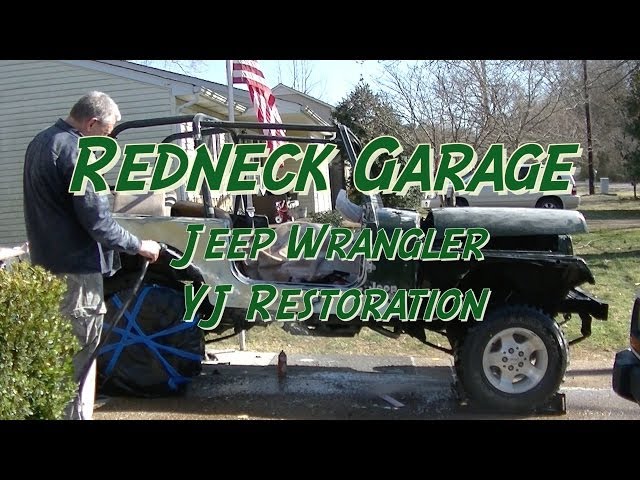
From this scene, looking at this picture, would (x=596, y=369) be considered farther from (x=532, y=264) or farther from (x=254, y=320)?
(x=254, y=320)

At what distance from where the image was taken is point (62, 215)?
3.82 metres

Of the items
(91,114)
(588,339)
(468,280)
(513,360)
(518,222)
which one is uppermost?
(91,114)

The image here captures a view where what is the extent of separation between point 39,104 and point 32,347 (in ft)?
39.3

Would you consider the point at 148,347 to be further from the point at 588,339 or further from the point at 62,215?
the point at 588,339

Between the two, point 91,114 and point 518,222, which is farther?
point 518,222

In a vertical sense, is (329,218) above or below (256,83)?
below

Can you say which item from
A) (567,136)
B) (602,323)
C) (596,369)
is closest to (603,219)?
(567,136)

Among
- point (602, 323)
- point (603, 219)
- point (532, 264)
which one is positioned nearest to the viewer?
point (532, 264)

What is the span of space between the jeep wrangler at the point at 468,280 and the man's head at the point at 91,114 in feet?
4.05

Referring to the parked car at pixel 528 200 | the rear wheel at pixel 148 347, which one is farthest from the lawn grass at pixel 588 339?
the parked car at pixel 528 200

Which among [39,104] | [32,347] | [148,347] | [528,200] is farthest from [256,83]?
[528,200]

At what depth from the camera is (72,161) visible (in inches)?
147

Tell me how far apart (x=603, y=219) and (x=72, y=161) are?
58.7ft

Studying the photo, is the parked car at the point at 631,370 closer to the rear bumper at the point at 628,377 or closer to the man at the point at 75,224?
the rear bumper at the point at 628,377
